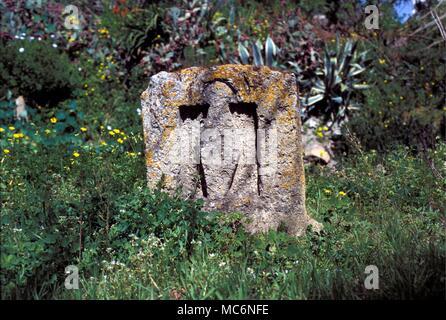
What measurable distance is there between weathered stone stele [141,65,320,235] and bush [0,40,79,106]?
14.8 ft

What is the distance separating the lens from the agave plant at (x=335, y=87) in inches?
358

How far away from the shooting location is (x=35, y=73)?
356 inches

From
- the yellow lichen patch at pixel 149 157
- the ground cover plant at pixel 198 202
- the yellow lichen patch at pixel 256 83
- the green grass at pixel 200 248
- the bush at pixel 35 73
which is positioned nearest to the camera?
the green grass at pixel 200 248

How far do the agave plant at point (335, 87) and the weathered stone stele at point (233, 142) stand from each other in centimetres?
409

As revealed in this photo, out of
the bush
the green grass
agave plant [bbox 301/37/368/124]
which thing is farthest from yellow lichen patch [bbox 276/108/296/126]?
the bush

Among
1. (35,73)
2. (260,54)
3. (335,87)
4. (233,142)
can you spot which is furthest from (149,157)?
(335,87)

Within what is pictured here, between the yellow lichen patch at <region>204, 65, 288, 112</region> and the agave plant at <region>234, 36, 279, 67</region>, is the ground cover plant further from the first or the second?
the yellow lichen patch at <region>204, 65, 288, 112</region>

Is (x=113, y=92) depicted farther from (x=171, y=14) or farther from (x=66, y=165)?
(x=66, y=165)

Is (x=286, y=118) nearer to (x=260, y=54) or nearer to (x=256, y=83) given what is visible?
(x=256, y=83)

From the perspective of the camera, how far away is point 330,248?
443 centimetres

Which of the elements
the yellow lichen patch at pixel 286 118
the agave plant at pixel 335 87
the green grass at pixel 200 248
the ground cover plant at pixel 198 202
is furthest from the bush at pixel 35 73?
the yellow lichen patch at pixel 286 118

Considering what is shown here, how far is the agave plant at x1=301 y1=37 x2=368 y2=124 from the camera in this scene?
358 inches

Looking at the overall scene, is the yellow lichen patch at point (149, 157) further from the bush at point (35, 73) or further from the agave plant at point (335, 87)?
the bush at point (35, 73)
